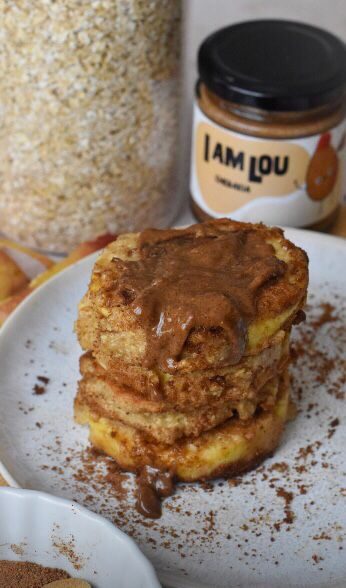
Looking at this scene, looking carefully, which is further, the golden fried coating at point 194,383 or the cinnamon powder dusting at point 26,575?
the golden fried coating at point 194,383

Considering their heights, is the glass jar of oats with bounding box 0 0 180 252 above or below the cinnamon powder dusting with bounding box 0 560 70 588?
above

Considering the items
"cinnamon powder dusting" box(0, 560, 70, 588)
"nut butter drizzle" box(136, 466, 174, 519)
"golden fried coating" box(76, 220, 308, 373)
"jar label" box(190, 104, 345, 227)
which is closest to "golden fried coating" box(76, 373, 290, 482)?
"nut butter drizzle" box(136, 466, 174, 519)

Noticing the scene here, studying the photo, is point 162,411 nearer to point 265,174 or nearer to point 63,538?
point 63,538

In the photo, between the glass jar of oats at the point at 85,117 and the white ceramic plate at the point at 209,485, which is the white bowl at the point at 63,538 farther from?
the glass jar of oats at the point at 85,117

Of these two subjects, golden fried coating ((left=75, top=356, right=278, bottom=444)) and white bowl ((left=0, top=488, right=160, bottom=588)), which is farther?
golden fried coating ((left=75, top=356, right=278, bottom=444))

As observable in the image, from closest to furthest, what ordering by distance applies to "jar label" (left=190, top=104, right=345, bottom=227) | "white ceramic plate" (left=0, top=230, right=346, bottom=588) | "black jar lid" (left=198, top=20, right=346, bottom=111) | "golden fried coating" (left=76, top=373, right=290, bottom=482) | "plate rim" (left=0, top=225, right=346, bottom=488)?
"white ceramic plate" (left=0, top=230, right=346, bottom=588) < "golden fried coating" (left=76, top=373, right=290, bottom=482) < "plate rim" (left=0, top=225, right=346, bottom=488) < "black jar lid" (left=198, top=20, right=346, bottom=111) < "jar label" (left=190, top=104, right=345, bottom=227)

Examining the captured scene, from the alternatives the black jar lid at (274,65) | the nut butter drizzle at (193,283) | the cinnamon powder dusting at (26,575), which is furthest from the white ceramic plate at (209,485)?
the black jar lid at (274,65)

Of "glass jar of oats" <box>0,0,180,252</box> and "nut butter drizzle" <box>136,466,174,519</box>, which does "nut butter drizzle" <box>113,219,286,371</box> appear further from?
"glass jar of oats" <box>0,0,180,252</box>
